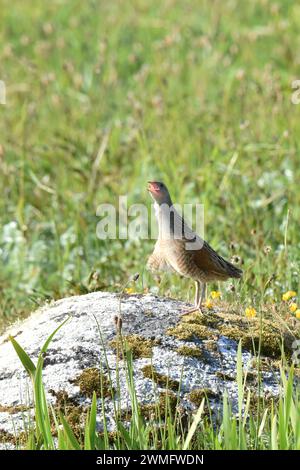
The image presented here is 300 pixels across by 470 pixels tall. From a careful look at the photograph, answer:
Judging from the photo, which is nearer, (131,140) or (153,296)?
(153,296)

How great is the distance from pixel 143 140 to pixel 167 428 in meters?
4.79

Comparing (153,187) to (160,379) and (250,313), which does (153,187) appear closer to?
(250,313)

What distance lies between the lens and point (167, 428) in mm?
3490

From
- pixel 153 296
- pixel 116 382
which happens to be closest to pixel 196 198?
pixel 153 296

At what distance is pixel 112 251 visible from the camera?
6.91m

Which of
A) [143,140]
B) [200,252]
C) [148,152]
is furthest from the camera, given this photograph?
[143,140]

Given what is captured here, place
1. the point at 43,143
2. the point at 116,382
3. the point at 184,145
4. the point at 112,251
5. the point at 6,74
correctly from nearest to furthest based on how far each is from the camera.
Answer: the point at 116,382, the point at 112,251, the point at 184,145, the point at 43,143, the point at 6,74

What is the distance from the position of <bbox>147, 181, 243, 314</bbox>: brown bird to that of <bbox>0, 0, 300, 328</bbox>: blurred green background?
1.01 ft

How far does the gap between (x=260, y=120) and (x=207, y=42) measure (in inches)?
51.2

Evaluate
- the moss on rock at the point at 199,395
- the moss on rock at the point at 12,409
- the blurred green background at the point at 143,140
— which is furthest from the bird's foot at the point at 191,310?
the moss on rock at the point at 12,409

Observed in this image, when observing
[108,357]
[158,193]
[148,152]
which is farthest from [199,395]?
[148,152]

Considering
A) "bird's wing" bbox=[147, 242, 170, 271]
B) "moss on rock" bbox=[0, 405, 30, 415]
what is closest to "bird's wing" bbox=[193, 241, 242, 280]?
"bird's wing" bbox=[147, 242, 170, 271]

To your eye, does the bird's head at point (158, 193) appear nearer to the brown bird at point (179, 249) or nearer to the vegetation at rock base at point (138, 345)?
the brown bird at point (179, 249)
